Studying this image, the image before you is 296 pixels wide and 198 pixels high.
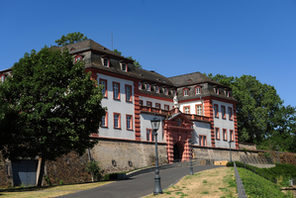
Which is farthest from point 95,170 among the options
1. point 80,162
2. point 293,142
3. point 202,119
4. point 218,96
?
point 293,142

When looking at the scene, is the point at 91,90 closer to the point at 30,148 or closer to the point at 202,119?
the point at 30,148

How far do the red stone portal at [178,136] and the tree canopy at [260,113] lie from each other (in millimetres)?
24452

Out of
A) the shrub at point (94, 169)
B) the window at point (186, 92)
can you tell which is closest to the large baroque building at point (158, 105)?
the window at point (186, 92)

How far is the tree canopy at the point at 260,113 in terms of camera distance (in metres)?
86.8

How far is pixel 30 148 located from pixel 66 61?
7.92m

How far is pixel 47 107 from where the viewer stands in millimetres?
37031

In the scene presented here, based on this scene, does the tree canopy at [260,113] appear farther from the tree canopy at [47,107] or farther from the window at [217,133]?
the tree canopy at [47,107]

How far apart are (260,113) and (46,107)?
58.0m

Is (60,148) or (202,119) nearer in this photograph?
(60,148)

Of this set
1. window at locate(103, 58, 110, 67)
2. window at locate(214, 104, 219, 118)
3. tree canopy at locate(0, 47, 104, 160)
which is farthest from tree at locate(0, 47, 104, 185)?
window at locate(214, 104, 219, 118)

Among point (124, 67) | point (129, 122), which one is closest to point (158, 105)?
point (129, 122)

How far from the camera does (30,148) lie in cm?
3822

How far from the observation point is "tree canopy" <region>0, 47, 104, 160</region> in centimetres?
3719

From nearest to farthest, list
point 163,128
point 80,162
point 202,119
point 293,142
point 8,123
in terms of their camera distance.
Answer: point 8,123 < point 80,162 < point 163,128 < point 202,119 < point 293,142
